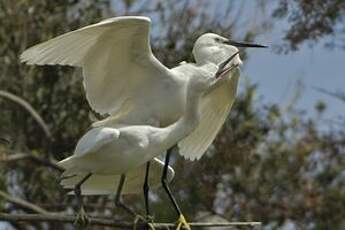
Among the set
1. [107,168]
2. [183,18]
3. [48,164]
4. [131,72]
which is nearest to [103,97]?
[131,72]

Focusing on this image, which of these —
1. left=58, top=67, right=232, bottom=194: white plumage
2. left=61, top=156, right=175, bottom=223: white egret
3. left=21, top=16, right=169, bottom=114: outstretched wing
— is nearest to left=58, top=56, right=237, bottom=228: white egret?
left=58, top=67, right=232, bottom=194: white plumage

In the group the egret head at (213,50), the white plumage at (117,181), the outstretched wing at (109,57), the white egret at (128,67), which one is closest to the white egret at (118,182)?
the white plumage at (117,181)

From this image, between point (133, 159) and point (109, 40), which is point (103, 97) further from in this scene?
point (133, 159)

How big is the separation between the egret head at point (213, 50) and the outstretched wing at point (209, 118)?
26 centimetres

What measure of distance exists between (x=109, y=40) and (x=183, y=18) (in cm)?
591

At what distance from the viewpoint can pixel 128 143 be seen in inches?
162

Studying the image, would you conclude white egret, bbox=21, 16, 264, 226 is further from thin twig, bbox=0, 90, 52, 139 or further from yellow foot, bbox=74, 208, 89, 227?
thin twig, bbox=0, 90, 52, 139

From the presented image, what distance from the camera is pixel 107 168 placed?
13.7 ft

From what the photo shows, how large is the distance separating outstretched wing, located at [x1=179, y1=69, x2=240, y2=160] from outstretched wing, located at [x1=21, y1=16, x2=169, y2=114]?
481 mm

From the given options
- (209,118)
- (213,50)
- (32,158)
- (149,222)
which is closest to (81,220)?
(149,222)

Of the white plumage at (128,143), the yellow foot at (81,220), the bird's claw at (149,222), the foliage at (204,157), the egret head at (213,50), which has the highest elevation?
the egret head at (213,50)

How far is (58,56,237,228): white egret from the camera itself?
4.09m

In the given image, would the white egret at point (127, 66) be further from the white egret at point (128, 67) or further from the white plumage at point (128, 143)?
the white plumage at point (128, 143)

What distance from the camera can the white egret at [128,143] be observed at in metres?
4.09
